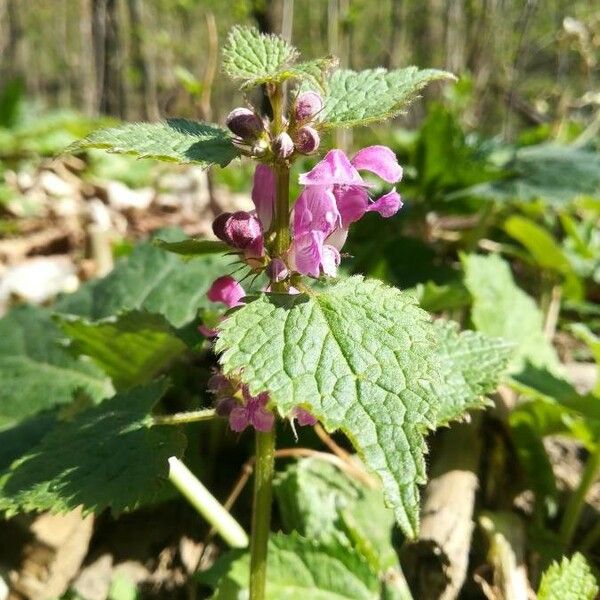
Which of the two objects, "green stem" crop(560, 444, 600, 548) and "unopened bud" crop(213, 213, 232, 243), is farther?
"green stem" crop(560, 444, 600, 548)

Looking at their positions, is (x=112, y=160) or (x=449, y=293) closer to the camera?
(x=449, y=293)

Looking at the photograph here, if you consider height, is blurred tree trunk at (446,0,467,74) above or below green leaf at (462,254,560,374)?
above

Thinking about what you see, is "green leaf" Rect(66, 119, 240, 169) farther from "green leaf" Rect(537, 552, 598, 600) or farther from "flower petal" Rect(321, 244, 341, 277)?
"green leaf" Rect(537, 552, 598, 600)

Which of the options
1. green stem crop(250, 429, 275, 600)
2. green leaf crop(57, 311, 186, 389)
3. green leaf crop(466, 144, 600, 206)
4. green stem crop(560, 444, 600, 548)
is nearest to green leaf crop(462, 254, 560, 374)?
green stem crop(560, 444, 600, 548)

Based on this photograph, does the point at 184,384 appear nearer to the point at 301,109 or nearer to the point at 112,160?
the point at 301,109

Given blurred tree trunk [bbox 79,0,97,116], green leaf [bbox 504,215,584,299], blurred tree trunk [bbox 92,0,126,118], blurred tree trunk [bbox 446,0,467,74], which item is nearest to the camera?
green leaf [bbox 504,215,584,299]

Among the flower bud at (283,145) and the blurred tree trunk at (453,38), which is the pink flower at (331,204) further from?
the blurred tree trunk at (453,38)

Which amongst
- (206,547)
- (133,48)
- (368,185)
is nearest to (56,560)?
(206,547)
